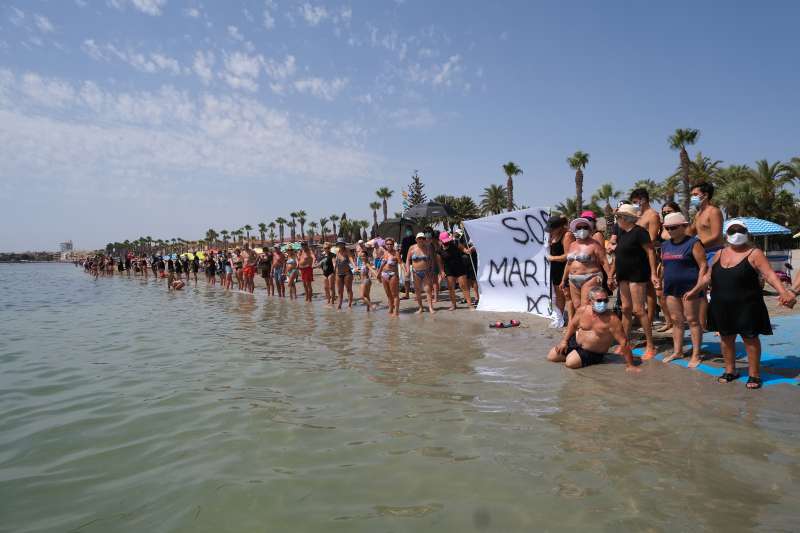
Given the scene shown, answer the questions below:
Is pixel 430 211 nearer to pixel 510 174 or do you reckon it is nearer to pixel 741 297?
pixel 741 297

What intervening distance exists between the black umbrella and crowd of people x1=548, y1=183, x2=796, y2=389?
526 inches

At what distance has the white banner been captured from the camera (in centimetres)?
958

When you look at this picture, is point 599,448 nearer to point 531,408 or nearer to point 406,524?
point 531,408

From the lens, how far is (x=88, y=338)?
8922 millimetres

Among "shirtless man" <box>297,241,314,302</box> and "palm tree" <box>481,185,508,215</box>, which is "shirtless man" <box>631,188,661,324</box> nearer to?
"shirtless man" <box>297,241,314,302</box>

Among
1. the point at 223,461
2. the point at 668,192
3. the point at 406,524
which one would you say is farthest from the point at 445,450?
the point at 668,192

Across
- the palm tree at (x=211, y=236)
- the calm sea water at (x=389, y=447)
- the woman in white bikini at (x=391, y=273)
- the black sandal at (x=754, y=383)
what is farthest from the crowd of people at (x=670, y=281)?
the palm tree at (x=211, y=236)

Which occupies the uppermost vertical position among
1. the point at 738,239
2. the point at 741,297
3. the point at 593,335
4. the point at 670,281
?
the point at 738,239

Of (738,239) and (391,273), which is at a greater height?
(738,239)

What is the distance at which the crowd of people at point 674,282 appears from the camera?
4.64 m

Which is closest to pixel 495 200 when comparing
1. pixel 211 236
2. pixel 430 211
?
pixel 430 211

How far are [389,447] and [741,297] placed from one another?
12.0 ft

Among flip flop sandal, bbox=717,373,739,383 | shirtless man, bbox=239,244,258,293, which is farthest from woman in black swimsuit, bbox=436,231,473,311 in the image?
shirtless man, bbox=239,244,258,293

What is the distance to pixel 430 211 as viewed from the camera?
20.0 metres
